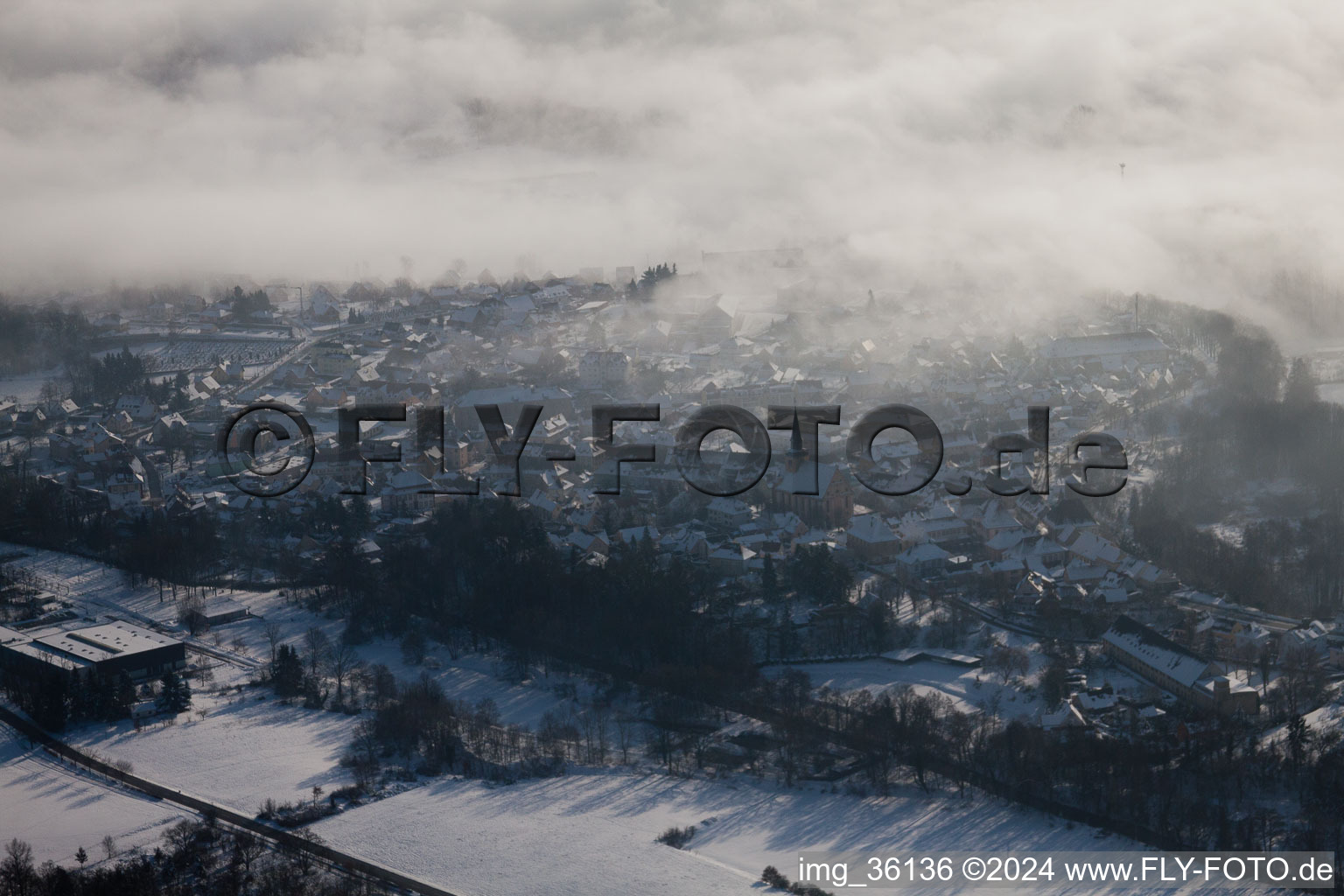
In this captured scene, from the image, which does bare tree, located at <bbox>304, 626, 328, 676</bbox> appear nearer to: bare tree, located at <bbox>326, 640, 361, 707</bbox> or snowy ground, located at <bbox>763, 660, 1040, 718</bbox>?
bare tree, located at <bbox>326, 640, 361, 707</bbox>

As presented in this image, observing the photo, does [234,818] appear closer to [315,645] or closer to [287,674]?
[287,674]

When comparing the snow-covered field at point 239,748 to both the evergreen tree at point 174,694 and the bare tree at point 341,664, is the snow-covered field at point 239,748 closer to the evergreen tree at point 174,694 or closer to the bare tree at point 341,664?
the evergreen tree at point 174,694

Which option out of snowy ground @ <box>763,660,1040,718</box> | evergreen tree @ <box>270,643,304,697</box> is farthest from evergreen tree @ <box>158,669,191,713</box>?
snowy ground @ <box>763,660,1040,718</box>

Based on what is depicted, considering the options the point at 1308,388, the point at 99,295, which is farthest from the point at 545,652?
the point at 99,295

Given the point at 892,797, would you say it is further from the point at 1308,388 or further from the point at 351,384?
the point at 351,384

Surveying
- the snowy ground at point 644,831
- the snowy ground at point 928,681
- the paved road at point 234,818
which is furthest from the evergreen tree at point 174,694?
the snowy ground at point 928,681
